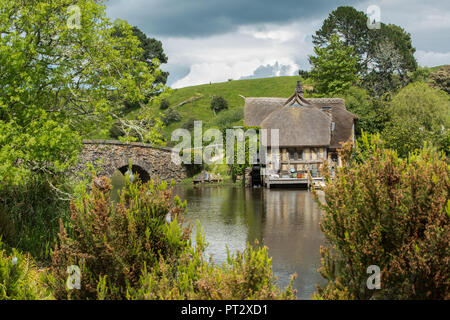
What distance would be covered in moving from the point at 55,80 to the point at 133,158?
2731 cm

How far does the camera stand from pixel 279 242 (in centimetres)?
1614

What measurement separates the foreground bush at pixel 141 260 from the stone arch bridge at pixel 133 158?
1026 inches

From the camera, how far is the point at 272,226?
64.0 ft

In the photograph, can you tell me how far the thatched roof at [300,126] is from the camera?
39.6 m

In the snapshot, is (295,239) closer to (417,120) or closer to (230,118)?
(417,120)

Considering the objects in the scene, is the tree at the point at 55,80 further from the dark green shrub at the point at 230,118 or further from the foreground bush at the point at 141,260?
the dark green shrub at the point at 230,118

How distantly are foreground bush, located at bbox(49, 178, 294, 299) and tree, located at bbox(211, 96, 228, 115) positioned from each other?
2661 inches

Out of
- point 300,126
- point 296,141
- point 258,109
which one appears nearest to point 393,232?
point 296,141

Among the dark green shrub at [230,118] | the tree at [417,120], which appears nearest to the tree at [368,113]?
the tree at [417,120]

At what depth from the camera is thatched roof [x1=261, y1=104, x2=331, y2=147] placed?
130 ft

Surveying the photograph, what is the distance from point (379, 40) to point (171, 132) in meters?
34.5

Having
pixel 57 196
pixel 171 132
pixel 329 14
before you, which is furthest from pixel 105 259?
pixel 329 14

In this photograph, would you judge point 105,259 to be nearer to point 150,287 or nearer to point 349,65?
point 150,287
